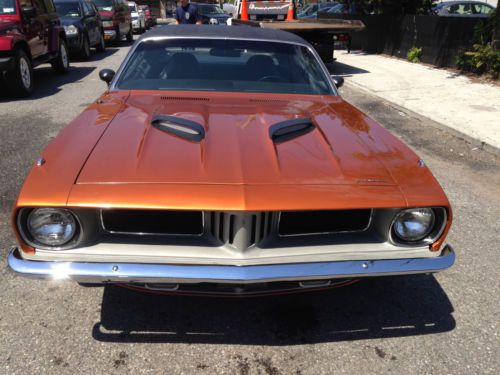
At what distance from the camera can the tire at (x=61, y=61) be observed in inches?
419

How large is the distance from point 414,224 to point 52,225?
5.76 ft

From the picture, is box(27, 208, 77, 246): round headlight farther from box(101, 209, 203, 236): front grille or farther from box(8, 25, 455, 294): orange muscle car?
box(101, 209, 203, 236): front grille

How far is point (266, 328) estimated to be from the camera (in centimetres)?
268

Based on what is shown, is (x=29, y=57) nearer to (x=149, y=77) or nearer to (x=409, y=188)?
(x=149, y=77)

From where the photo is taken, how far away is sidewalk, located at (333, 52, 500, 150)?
709 centimetres

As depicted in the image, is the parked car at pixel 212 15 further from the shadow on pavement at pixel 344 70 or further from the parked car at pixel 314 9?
the shadow on pavement at pixel 344 70

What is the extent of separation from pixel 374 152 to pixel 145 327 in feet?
5.47

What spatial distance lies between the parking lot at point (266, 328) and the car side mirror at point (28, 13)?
634 cm

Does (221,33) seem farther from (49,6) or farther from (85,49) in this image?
(85,49)

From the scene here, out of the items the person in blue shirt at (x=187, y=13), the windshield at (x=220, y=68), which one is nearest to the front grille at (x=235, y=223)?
the windshield at (x=220, y=68)

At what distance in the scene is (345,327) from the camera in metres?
2.71

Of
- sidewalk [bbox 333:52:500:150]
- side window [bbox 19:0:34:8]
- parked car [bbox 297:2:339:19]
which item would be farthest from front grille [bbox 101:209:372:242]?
parked car [bbox 297:2:339:19]

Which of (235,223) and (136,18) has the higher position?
(235,223)

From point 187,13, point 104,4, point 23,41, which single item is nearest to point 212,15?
point 104,4
